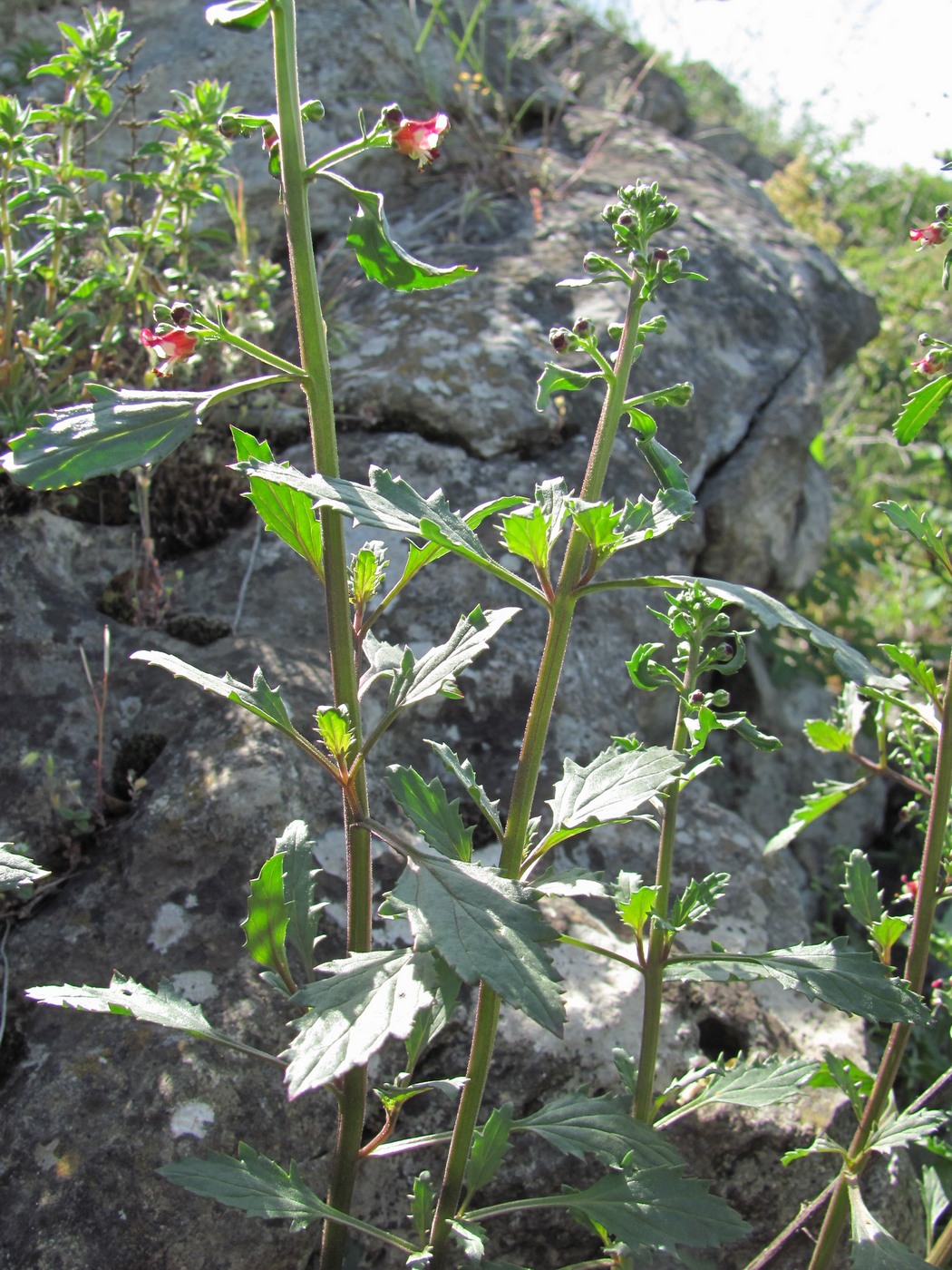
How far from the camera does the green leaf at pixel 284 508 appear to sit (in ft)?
4.56

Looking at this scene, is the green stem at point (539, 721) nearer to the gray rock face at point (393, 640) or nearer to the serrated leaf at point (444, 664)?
the serrated leaf at point (444, 664)

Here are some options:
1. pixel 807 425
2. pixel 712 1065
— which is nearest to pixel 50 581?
pixel 712 1065

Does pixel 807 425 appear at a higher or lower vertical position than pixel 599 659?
higher

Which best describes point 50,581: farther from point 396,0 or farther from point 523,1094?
point 396,0

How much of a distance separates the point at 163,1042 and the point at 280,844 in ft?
1.63

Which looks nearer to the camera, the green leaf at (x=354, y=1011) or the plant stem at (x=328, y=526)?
the green leaf at (x=354, y=1011)

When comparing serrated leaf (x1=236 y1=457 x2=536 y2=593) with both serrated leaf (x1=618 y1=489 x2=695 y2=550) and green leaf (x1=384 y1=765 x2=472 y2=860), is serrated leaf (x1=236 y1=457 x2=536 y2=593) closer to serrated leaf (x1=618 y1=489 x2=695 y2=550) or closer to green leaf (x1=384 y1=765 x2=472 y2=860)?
serrated leaf (x1=618 y1=489 x2=695 y2=550)

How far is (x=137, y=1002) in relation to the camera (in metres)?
1.45

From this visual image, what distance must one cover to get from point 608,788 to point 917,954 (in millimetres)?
724

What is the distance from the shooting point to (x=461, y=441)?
3105 millimetres

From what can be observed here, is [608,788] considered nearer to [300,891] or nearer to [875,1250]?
[300,891]

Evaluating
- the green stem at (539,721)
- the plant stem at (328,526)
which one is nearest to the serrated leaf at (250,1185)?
the plant stem at (328,526)

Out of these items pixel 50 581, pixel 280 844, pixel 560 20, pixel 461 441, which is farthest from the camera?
pixel 560 20

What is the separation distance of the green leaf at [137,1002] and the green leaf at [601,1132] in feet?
1.68
